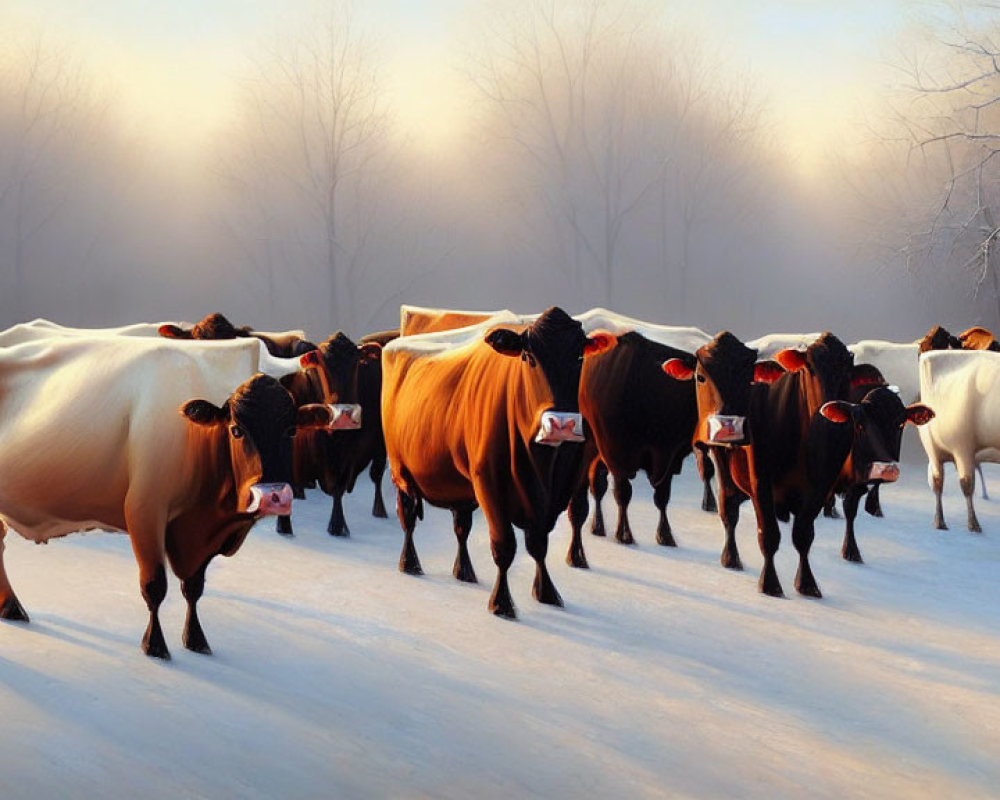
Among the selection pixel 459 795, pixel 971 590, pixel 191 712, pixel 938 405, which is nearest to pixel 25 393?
pixel 191 712

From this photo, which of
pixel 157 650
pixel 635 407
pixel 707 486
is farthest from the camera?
pixel 707 486

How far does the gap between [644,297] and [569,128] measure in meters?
5.28

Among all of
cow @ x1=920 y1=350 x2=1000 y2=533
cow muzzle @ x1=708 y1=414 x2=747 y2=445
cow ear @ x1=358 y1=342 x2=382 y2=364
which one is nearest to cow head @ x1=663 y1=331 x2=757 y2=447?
cow muzzle @ x1=708 y1=414 x2=747 y2=445

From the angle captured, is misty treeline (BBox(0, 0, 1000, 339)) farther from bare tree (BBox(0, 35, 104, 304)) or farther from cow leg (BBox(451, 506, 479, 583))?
cow leg (BBox(451, 506, 479, 583))

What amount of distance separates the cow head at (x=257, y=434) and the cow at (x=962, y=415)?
719 centimetres

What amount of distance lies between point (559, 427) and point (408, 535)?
236 cm

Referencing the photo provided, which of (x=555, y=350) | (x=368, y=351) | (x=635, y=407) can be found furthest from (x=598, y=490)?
(x=555, y=350)

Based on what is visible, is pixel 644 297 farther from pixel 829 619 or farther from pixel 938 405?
pixel 829 619

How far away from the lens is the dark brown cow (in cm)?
924

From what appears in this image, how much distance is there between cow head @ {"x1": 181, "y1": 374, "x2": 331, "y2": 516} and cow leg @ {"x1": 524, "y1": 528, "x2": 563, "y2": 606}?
2158 millimetres

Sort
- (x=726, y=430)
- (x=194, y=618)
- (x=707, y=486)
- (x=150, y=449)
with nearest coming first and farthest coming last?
(x=150, y=449)
(x=194, y=618)
(x=726, y=430)
(x=707, y=486)

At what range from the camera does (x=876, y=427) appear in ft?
26.0

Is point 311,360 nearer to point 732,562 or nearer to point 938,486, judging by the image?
point 732,562

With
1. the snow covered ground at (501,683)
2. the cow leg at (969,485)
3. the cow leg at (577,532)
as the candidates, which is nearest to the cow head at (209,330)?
the snow covered ground at (501,683)
